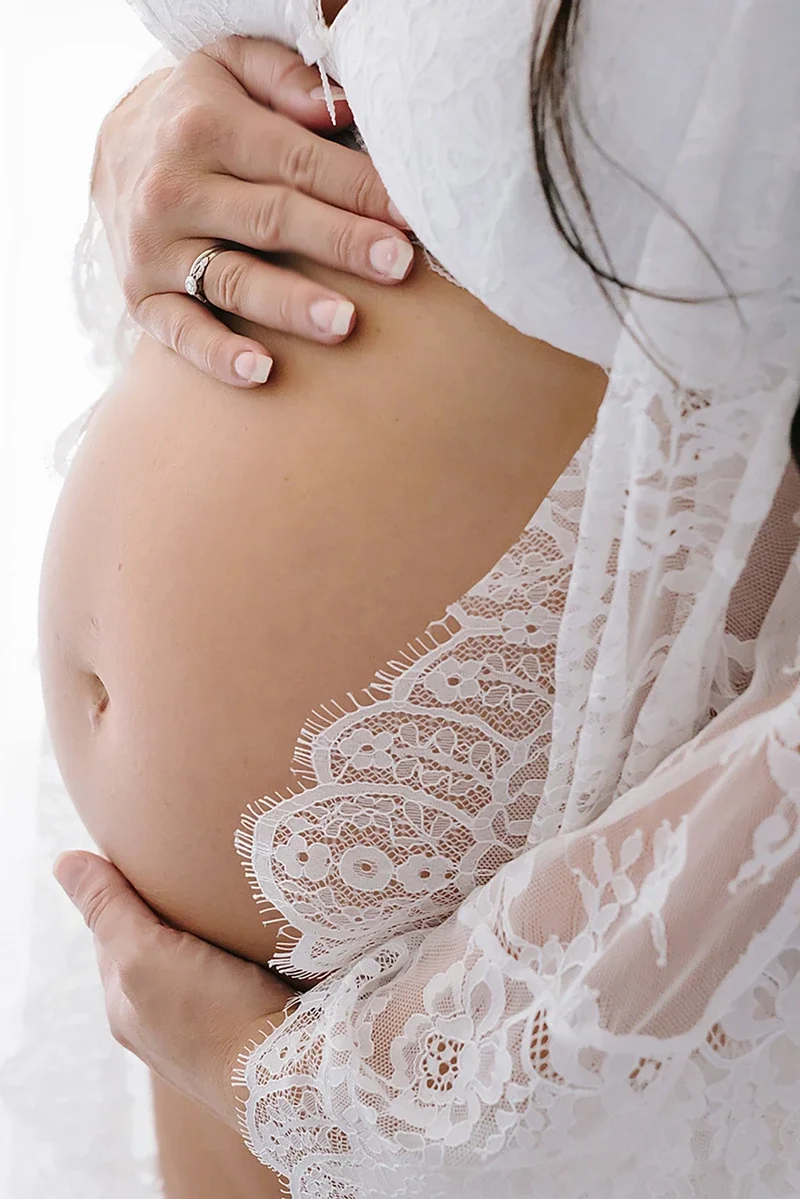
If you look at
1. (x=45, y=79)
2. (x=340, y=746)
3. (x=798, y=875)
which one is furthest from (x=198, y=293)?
(x=45, y=79)

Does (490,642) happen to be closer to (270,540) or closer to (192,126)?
(270,540)

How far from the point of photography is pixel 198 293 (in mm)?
770

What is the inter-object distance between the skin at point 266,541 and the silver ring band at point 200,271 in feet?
0.17

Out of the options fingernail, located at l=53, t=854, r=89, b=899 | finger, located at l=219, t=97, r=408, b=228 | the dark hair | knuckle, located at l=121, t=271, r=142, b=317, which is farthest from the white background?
the dark hair

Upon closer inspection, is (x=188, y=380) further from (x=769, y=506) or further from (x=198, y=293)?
(x=769, y=506)

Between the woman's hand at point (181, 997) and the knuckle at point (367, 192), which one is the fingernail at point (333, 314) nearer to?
the knuckle at point (367, 192)

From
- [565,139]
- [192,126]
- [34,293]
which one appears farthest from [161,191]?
[34,293]

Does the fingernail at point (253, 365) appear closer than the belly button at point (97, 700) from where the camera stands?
Yes

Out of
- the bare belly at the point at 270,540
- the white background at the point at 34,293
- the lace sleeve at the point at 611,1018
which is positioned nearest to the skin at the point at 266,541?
the bare belly at the point at 270,540

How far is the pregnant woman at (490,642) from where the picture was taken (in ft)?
1.80

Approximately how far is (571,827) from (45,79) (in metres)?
1.54

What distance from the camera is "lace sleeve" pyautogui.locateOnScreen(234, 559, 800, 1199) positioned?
1.80ft

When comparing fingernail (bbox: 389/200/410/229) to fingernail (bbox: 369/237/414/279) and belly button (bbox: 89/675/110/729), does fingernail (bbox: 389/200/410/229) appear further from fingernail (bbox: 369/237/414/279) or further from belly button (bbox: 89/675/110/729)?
belly button (bbox: 89/675/110/729)

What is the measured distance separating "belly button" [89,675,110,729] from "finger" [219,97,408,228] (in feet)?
1.15
